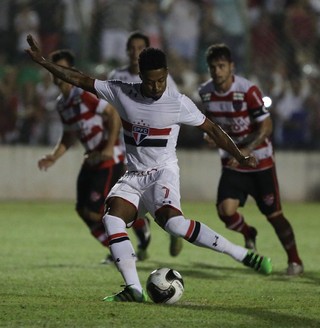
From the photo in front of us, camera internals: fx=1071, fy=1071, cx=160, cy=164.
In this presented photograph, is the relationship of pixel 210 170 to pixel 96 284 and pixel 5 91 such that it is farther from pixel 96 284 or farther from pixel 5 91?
pixel 96 284

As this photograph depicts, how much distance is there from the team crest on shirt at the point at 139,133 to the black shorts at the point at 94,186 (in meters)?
3.15

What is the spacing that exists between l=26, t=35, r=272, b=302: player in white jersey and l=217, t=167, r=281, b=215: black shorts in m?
2.35

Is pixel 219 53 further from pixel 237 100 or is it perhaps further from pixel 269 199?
pixel 269 199

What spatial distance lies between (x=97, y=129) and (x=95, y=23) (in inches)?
300

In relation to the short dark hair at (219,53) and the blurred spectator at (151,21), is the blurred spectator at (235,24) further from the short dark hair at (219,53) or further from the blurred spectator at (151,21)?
the short dark hair at (219,53)

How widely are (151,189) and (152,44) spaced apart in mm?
10667

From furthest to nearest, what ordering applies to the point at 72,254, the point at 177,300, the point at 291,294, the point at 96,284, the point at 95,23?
the point at 95,23 < the point at 72,254 < the point at 96,284 < the point at 291,294 < the point at 177,300

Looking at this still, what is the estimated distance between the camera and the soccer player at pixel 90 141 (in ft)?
38.7

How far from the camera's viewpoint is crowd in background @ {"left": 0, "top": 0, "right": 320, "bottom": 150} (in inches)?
756

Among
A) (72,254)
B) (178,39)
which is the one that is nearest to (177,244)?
(72,254)

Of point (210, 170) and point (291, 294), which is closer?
point (291, 294)

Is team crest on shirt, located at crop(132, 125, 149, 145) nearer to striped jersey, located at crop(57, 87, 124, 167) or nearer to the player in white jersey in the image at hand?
the player in white jersey

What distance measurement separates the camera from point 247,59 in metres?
19.4

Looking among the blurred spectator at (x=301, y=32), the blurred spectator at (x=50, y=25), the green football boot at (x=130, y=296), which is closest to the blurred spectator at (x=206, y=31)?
the blurred spectator at (x=301, y=32)
